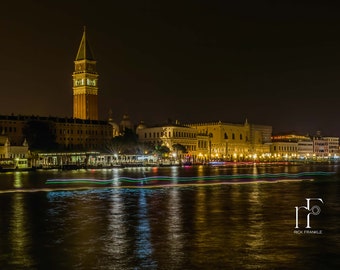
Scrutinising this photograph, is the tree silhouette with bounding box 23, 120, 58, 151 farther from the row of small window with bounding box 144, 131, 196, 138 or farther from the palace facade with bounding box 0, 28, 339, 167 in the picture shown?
the row of small window with bounding box 144, 131, 196, 138

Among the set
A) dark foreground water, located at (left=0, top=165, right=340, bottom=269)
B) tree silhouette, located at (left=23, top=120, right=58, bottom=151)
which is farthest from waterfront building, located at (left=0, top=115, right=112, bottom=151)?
dark foreground water, located at (left=0, top=165, right=340, bottom=269)

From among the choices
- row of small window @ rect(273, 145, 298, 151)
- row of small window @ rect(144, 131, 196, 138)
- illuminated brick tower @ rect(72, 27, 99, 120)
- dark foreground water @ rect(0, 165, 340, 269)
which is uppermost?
illuminated brick tower @ rect(72, 27, 99, 120)

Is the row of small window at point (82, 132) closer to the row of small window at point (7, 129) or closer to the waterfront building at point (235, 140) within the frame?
the row of small window at point (7, 129)

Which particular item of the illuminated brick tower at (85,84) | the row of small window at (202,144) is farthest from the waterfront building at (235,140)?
the illuminated brick tower at (85,84)

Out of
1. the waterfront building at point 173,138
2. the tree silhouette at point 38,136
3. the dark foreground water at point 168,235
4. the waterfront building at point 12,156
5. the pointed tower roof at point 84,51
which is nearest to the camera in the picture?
the dark foreground water at point 168,235

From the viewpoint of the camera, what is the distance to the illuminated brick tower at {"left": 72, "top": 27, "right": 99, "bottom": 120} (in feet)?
430

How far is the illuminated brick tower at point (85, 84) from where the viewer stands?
430 feet

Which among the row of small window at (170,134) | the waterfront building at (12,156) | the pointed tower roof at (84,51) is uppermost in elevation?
the pointed tower roof at (84,51)

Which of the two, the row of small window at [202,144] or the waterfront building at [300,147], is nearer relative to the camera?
the row of small window at [202,144]

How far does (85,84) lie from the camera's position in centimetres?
13275

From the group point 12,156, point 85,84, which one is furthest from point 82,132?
point 12,156

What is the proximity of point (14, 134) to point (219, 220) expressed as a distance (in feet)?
297

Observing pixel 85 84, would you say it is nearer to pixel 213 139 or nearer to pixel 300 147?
pixel 213 139
